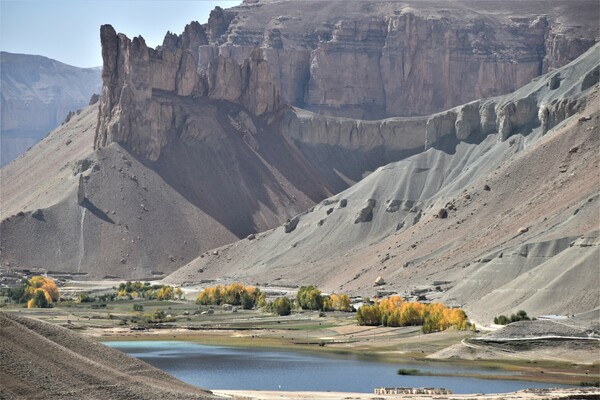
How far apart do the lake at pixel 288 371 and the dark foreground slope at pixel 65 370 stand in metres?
21.7

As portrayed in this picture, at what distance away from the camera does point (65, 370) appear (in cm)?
7775

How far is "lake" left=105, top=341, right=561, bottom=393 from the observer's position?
108 metres

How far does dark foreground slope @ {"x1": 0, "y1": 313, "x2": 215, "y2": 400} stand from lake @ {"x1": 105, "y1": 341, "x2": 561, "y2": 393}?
71.1ft

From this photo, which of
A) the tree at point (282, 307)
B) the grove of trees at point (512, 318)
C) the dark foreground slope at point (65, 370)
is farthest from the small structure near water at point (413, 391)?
the tree at point (282, 307)

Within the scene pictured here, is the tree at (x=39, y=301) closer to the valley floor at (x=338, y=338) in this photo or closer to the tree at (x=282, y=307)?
the valley floor at (x=338, y=338)

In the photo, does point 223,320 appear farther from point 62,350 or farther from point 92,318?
point 62,350

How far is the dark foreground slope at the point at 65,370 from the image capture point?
74562 millimetres

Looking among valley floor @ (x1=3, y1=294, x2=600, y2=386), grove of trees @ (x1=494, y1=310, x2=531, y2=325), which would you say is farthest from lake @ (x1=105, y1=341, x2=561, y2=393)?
grove of trees @ (x1=494, y1=310, x2=531, y2=325)

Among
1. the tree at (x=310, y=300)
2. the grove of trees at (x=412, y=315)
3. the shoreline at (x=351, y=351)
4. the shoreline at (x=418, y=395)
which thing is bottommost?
the shoreline at (x=418, y=395)

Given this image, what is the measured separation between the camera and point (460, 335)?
457 feet

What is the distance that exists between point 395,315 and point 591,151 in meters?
52.0

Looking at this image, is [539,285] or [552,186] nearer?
[539,285]

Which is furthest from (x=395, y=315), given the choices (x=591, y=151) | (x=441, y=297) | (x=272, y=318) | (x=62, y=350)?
(x=62, y=350)

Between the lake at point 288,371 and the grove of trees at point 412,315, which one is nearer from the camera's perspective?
the lake at point 288,371
